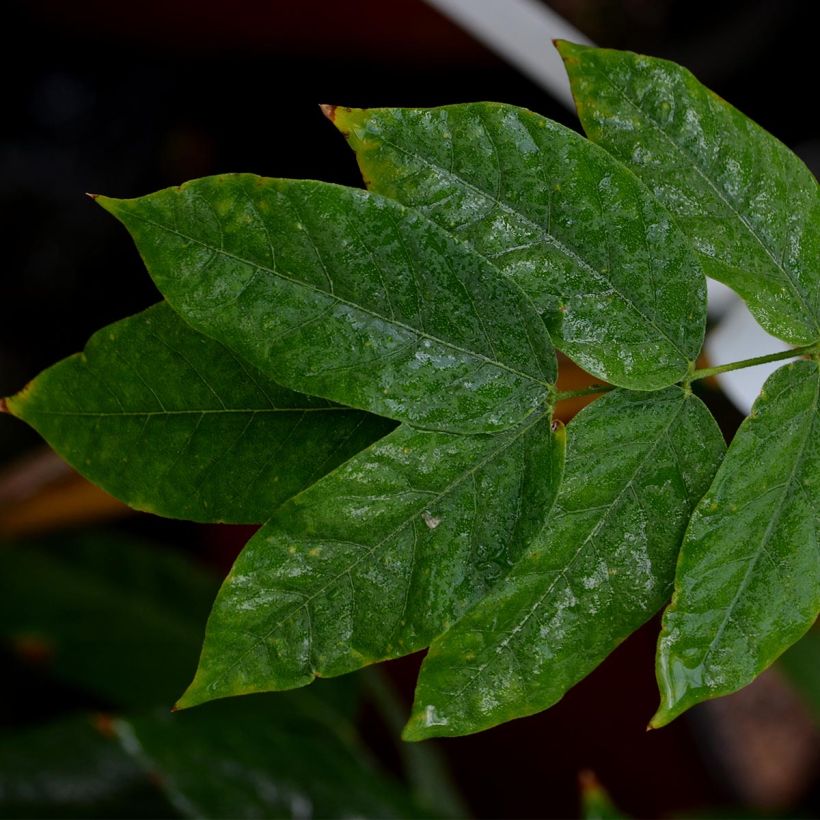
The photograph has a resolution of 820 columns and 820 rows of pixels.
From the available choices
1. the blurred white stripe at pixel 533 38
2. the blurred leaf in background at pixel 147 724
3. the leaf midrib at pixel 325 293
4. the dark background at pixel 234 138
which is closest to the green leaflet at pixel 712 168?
the leaf midrib at pixel 325 293

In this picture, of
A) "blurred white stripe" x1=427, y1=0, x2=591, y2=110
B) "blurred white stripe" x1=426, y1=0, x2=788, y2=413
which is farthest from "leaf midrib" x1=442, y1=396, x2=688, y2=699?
"blurred white stripe" x1=427, y1=0, x2=591, y2=110

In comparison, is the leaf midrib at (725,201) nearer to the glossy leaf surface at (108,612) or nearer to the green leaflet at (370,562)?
the green leaflet at (370,562)

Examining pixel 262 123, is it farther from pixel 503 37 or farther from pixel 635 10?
pixel 503 37

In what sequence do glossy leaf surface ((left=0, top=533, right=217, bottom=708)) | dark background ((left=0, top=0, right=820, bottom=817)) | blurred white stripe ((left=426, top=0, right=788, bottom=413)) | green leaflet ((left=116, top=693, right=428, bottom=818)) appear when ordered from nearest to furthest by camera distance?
blurred white stripe ((left=426, top=0, right=788, bottom=413))
green leaflet ((left=116, top=693, right=428, bottom=818))
glossy leaf surface ((left=0, top=533, right=217, bottom=708))
dark background ((left=0, top=0, right=820, bottom=817))

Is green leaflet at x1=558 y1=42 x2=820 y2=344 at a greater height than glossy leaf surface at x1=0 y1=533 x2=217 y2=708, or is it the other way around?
green leaflet at x1=558 y1=42 x2=820 y2=344

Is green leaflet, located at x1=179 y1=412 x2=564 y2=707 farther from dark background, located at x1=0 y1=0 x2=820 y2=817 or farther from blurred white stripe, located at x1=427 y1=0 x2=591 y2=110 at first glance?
dark background, located at x1=0 y1=0 x2=820 y2=817

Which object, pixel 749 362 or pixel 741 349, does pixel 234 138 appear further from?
pixel 749 362
